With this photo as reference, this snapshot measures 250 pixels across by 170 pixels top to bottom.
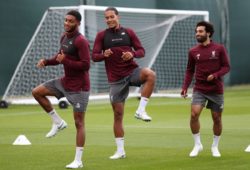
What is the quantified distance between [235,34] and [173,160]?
91.3 feet

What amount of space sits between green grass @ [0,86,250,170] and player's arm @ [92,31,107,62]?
64.8 inches

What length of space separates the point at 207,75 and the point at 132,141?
3.47 m

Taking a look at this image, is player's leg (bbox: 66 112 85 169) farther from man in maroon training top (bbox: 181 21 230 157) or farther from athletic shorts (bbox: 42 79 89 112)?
man in maroon training top (bbox: 181 21 230 157)

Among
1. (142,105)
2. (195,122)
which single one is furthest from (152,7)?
(142,105)

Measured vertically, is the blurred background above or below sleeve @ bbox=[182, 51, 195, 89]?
below

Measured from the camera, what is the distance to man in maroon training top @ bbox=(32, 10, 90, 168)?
1280cm

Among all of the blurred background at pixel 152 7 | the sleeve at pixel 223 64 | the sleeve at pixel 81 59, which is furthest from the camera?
the blurred background at pixel 152 7

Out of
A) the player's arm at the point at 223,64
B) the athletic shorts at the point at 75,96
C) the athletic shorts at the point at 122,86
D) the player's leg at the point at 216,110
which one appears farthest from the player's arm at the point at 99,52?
the player's leg at the point at 216,110

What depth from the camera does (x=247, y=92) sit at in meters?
36.5

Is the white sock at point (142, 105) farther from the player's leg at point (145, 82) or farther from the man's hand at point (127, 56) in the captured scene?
the man's hand at point (127, 56)

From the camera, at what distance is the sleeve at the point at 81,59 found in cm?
1277

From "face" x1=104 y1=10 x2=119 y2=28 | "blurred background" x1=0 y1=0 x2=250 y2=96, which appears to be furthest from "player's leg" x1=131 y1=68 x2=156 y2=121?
"blurred background" x1=0 y1=0 x2=250 y2=96

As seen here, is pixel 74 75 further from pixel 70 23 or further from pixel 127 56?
pixel 127 56

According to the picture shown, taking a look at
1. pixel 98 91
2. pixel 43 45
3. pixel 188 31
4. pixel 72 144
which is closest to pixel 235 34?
pixel 188 31
